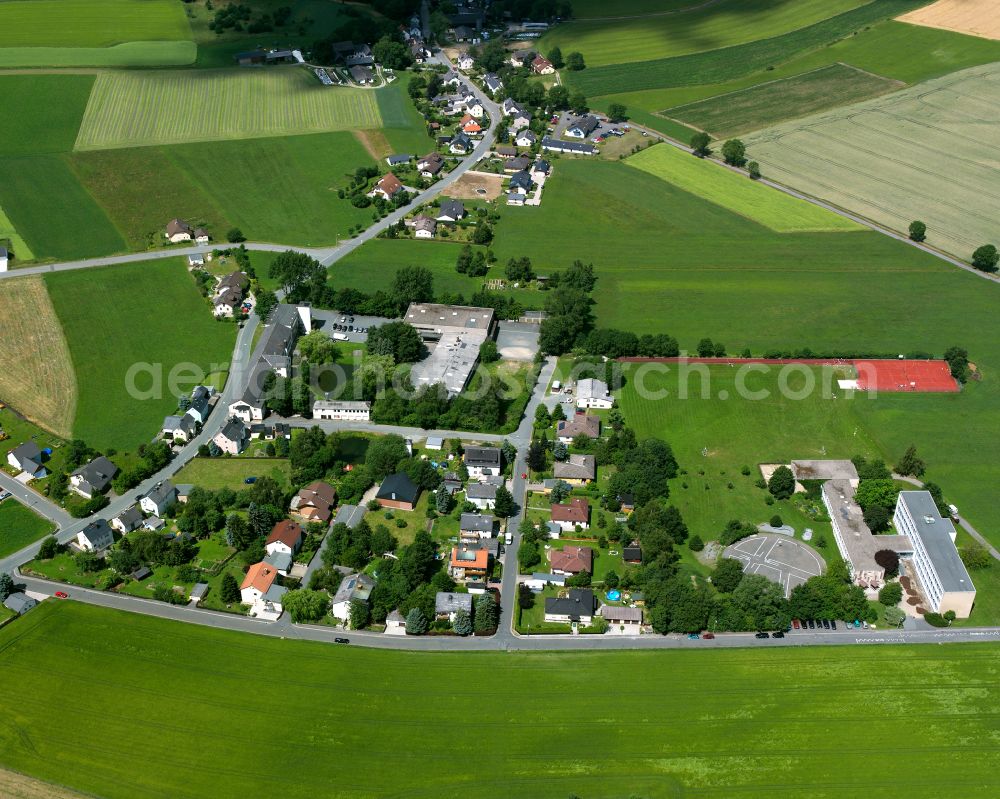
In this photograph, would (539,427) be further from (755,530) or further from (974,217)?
(974,217)

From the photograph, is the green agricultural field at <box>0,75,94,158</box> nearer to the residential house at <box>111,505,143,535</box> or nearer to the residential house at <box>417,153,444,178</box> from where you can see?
the residential house at <box>417,153,444,178</box>

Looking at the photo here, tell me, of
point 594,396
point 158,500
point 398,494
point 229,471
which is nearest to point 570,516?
point 398,494

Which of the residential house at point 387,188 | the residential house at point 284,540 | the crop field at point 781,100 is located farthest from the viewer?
the crop field at point 781,100

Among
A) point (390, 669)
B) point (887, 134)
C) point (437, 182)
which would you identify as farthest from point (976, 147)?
point (390, 669)

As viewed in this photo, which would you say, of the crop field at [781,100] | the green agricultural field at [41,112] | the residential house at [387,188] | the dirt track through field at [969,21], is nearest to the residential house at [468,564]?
the residential house at [387,188]

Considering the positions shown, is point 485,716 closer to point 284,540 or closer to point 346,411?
point 284,540

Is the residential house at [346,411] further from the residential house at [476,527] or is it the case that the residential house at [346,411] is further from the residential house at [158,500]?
the residential house at [476,527]

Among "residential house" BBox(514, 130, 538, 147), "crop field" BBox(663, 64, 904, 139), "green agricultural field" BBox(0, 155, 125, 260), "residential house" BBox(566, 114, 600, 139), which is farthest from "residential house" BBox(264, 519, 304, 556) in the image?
"crop field" BBox(663, 64, 904, 139)

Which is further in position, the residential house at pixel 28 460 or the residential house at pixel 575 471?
the residential house at pixel 575 471
